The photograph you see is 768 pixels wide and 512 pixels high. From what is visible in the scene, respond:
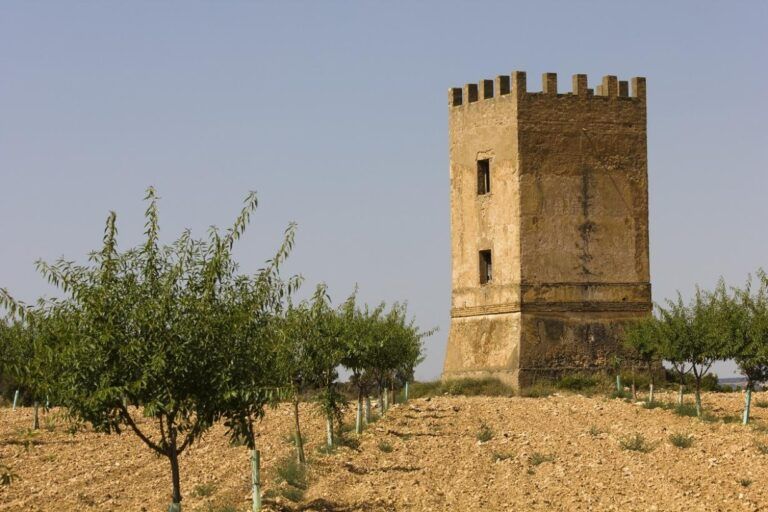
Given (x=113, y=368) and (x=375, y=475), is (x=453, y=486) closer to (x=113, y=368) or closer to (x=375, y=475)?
(x=375, y=475)

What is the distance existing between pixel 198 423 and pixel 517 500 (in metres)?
5.51

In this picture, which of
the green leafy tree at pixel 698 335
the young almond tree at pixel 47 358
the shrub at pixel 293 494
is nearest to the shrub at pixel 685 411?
the green leafy tree at pixel 698 335

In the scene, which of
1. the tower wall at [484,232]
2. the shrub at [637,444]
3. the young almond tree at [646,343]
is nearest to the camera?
the shrub at [637,444]

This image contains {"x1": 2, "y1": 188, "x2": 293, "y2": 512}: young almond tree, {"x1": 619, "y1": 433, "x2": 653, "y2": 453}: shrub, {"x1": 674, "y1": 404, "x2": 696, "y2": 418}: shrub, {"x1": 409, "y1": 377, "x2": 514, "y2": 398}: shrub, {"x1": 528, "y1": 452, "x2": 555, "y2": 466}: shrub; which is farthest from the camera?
{"x1": 409, "y1": 377, "x2": 514, "y2": 398}: shrub

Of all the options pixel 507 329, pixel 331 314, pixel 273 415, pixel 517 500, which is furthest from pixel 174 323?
pixel 507 329

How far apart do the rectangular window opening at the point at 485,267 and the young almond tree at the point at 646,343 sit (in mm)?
4461

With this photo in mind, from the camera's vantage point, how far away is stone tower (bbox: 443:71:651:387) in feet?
124

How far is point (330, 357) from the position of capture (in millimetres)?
25484

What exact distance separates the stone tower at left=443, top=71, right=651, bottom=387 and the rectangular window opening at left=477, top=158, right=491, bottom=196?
0.10 ft

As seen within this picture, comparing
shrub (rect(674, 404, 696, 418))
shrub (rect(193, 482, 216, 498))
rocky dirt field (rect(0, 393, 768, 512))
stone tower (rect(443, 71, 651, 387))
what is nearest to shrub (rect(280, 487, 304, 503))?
rocky dirt field (rect(0, 393, 768, 512))

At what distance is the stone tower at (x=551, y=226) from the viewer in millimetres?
37844

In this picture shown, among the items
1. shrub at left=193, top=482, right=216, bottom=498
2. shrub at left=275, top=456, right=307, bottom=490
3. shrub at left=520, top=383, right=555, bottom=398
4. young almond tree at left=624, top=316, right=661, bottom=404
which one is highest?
young almond tree at left=624, top=316, right=661, bottom=404

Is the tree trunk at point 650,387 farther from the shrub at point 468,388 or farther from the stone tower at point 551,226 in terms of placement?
the shrub at point 468,388

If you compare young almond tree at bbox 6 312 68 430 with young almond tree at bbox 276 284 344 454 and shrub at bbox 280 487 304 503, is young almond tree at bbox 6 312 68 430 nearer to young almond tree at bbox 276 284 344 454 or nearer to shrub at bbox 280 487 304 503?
shrub at bbox 280 487 304 503
